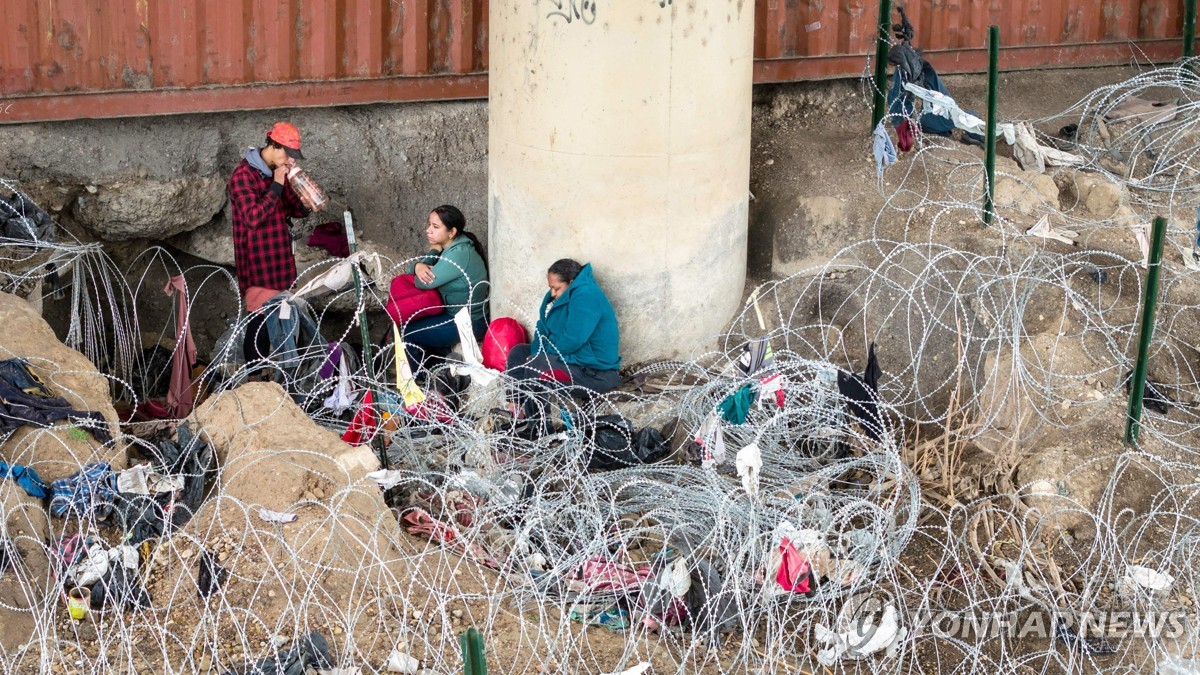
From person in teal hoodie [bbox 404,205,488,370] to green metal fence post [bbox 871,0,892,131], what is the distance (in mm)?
2544

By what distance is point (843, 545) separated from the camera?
6.89m

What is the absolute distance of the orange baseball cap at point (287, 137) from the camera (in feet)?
28.5

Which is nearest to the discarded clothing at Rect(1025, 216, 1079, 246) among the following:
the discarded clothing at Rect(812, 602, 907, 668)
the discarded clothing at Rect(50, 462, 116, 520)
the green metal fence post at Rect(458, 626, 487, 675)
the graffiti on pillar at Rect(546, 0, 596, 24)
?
the graffiti on pillar at Rect(546, 0, 596, 24)

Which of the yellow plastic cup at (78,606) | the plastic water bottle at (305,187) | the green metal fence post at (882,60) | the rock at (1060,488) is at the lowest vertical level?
the yellow plastic cup at (78,606)

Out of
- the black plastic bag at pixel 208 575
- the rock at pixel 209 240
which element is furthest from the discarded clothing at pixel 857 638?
the rock at pixel 209 240

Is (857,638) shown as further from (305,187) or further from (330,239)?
(330,239)

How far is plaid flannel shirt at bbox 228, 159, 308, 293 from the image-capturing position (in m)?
8.79

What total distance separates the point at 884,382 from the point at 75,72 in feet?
15.9

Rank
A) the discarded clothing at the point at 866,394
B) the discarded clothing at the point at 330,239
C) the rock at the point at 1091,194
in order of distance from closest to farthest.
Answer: the discarded clothing at the point at 866,394 < the rock at the point at 1091,194 < the discarded clothing at the point at 330,239

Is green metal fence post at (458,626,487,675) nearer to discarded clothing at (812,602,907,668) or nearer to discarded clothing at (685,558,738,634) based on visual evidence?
discarded clothing at (685,558,738,634)

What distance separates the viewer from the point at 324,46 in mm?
9438

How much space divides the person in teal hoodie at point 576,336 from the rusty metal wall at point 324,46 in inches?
84.9

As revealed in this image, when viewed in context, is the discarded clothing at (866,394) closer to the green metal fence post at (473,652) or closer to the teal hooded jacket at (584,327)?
the teal hooded jacket at (584,327)

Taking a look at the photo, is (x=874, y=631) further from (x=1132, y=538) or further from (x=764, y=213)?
(x=764, y=213)
